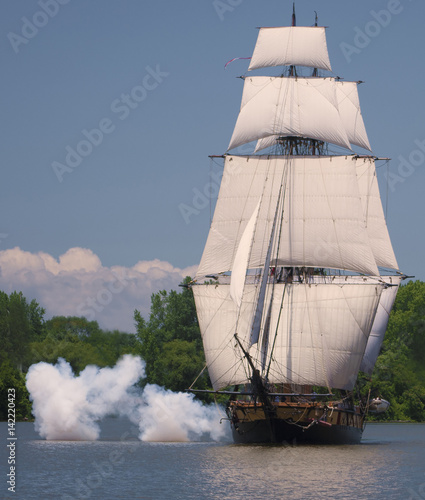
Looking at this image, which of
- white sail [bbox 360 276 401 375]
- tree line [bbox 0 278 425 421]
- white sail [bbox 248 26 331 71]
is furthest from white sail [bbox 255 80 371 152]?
tree line [bbox 0 278 425 421]

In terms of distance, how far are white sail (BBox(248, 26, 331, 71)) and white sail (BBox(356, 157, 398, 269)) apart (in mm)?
13356

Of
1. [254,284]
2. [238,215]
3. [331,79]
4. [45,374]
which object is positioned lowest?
[45,374]

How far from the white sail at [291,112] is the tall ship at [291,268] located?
0.10 m

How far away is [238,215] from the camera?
92.3 meters

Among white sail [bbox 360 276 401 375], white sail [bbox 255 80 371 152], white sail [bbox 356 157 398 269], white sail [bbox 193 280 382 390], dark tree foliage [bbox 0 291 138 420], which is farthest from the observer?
dark tree foliage [bbox 0 291 138 420]

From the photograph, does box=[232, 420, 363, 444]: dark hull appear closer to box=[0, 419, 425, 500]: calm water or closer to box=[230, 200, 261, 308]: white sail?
box=[0, 419, 425, 500]: calm water

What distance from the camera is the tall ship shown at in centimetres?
8162

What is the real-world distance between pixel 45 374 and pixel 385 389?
184 feet

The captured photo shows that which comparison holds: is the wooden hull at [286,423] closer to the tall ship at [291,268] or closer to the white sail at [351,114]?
the tall ship at [291,268]

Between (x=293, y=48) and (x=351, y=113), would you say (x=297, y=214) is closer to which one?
(x=293, y=48)

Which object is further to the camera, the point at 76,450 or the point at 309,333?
the point at 309,333

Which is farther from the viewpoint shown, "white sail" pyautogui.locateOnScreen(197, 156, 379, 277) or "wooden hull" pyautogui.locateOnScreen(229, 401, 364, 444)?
"white sail" pyautogui.locateOnScreen(197, 156, 379, 277)

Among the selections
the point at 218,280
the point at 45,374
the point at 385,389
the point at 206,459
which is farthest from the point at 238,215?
the point at 385,389

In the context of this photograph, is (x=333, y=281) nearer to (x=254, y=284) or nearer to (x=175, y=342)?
(x=254, y=284)
